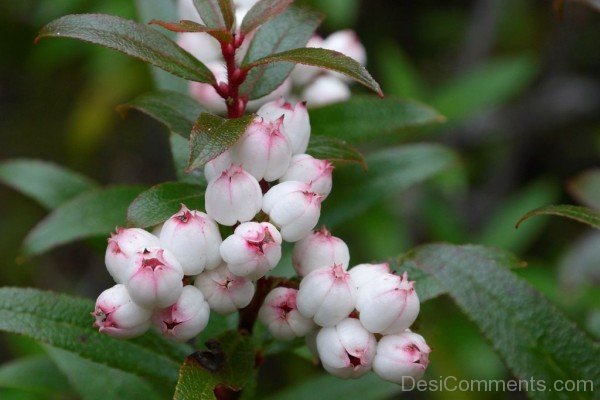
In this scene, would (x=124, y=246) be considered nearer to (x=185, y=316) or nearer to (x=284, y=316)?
(x=185, y=316)

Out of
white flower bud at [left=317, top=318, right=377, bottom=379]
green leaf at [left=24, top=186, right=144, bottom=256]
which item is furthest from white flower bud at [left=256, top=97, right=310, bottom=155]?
green leaf at [left=24, top=186, right=144, bottom=256]

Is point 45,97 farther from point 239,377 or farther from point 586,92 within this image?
point 239,377

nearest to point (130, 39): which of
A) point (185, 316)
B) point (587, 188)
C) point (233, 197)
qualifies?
point (233, 197)

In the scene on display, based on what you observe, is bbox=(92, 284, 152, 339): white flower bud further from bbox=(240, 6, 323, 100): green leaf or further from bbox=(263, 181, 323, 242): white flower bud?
bbox=(240, 6, 323, 100): green leaf

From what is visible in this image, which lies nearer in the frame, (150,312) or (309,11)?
(150,312)

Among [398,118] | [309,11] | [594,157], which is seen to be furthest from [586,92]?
[309,11]

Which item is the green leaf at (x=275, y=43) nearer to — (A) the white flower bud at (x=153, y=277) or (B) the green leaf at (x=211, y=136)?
(B) the green leaf at (x=211, y=136)

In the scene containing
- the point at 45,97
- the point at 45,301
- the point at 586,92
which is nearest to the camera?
the point at 45,301
